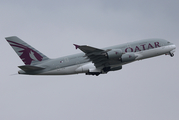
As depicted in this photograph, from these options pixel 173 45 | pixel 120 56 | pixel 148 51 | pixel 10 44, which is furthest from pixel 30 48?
pixel 173 45

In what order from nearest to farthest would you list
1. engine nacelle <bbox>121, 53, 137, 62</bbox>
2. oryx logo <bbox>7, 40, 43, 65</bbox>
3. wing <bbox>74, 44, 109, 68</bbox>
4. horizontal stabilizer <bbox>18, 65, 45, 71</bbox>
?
horizontal stabilizer <bbox>18, 65, 45, 71</bbox> < wing <bbox>74, 44, 109, 68</bbox> < engine nacelle <bbox>121, 53, 137, 62</bbox> < oryx logo <bbox>7, 40, 43, 65</bbox>

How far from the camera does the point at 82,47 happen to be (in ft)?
158

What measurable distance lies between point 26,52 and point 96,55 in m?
12.8

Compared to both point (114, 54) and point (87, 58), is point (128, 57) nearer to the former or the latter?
point (114, 54)

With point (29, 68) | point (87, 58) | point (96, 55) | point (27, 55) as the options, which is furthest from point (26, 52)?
point (96, 55)

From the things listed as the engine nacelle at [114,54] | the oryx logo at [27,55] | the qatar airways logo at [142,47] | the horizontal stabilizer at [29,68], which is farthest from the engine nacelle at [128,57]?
the oryx logo at [27,55]

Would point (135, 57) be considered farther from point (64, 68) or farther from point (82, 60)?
point (64, 68)

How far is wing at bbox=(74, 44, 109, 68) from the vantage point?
163ft

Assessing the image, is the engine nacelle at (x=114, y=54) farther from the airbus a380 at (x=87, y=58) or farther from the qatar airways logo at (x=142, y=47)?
the qatar airways logo at (x=142, y=47)

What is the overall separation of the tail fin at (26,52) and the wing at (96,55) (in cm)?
843

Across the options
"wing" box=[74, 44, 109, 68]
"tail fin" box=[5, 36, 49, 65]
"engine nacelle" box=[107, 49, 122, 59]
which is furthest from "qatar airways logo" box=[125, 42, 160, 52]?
"tail fin" box=[5, 36, 49, 65]

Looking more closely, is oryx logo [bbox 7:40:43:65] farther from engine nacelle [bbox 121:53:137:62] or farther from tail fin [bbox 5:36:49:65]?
engine nacelle [bbox 121:53:137:62]

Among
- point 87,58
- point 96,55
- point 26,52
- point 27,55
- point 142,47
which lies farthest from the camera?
point 142,47

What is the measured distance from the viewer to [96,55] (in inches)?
2010
